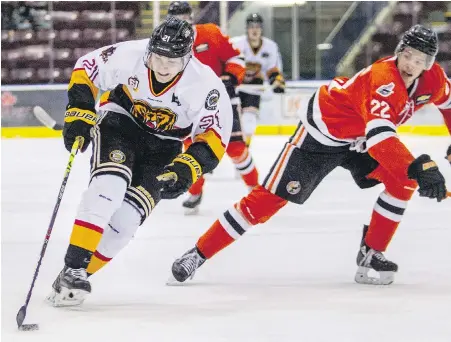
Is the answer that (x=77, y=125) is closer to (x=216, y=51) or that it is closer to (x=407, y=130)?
(x=216, y=51)

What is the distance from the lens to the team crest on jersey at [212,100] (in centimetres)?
295

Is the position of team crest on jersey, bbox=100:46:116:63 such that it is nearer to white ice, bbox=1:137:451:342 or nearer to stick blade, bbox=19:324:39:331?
white ice, bbox=1:137:451:342

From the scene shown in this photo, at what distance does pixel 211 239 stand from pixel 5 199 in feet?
9.01

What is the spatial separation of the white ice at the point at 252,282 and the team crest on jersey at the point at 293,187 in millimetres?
312

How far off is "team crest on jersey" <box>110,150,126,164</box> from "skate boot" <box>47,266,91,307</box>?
330 mm

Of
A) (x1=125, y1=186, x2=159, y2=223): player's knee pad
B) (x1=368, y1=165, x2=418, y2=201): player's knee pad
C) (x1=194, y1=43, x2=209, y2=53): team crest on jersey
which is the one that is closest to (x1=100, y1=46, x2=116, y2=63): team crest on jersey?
(x1=125, y1=186, x2=159, y2=223): player's knee pad

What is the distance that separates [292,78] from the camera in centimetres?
1064

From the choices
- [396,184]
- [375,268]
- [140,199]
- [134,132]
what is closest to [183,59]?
[134,132]

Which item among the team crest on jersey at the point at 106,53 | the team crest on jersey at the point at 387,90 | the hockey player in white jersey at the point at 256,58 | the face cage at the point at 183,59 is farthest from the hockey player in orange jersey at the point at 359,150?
the hockey player in white jersey at the point at 256,58

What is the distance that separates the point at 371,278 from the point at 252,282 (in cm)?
40

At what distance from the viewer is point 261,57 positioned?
25.2ft

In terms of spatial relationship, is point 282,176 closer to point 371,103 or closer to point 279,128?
point 371,103

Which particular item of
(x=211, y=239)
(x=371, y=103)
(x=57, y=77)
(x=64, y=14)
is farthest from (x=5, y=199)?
(x=64, y=14)

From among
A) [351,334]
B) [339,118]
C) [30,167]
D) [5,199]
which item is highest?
[339,118]
